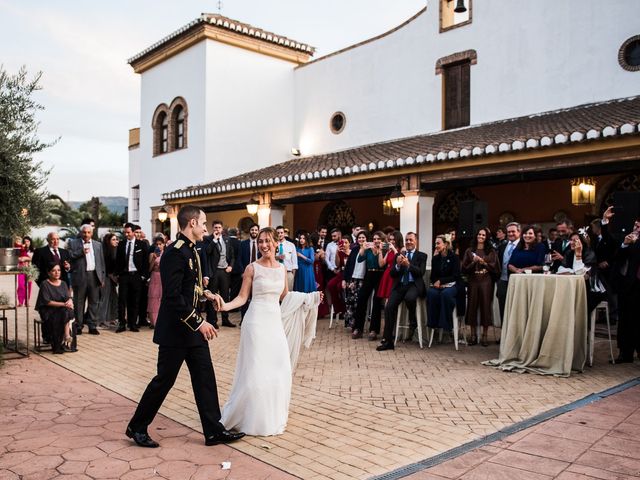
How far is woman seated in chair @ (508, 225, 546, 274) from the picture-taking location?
26.9 feet

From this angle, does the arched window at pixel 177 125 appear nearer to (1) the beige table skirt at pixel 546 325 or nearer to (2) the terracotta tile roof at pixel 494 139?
(2) the terracotta tile roof at pixel 494 139

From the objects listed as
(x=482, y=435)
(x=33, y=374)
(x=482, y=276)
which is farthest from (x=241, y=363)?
(x=482, y=276)

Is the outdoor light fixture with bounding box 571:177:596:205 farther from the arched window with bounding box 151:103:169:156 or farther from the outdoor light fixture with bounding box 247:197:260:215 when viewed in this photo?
the arched window with bounding box 151:103:169:156

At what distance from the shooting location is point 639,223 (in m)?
7.05

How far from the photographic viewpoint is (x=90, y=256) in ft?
31.9

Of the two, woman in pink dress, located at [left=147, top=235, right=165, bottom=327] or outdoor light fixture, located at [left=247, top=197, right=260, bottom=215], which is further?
outdoor light fixture, located at [left=247, top=197, right=260, bottom=215]

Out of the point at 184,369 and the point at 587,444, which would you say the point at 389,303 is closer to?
the point at 184,369

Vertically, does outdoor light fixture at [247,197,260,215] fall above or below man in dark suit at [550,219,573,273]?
above

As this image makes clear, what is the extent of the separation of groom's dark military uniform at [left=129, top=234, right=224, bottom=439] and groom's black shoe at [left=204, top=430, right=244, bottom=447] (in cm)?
2

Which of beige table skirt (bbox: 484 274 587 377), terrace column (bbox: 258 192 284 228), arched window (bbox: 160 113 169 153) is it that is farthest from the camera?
arched window (bbox: 160 113 169 153)

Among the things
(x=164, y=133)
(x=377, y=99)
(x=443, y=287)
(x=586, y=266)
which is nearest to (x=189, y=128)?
(x=164, y=133)

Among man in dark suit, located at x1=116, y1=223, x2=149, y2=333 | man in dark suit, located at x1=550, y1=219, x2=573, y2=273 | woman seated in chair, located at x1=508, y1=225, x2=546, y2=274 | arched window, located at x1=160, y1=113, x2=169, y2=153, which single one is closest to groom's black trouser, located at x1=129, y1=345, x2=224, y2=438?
woman seated in chair, located at x1=508, y1=225, x2=546, y2=274

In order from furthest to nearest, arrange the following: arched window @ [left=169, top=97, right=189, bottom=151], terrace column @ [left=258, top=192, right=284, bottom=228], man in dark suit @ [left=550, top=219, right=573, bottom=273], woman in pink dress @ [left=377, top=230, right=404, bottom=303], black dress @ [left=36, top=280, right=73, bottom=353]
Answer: arched window @ [left=169, top=97, right=189, bottom=151]
terrace column @ [left=258, top=192, right=284, bottom=228]
woman in pink dress @ [left=377, top=230, right=404, bottom=303]
man in dark suit @ [left=550, top=219, right=573, bottom=273]
black dress @ [left=36, top=280, right=73, bottom=353]

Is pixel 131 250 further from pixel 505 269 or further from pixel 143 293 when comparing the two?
pixel 505 269
